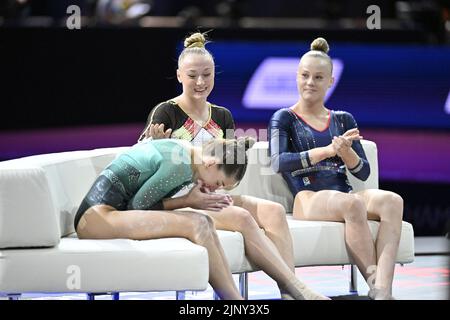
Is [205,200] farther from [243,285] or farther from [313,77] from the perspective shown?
[313,77]

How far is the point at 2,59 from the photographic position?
653 centimetres

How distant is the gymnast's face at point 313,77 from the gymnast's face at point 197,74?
49 centimetres

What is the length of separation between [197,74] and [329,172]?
815mm

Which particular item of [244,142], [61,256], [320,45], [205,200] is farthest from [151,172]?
[320,45]

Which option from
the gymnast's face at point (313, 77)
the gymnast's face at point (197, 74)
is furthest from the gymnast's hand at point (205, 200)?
the gymnast's face at point (313, 77)

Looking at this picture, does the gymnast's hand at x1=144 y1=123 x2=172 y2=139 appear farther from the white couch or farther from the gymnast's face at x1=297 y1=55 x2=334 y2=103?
the gymnast's face at x1=297 y1=55 x2=334 y2=103

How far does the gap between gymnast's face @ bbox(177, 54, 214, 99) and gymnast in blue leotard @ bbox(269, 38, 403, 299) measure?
1.38 ft

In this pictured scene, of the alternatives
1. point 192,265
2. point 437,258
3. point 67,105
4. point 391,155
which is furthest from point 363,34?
point 192,265

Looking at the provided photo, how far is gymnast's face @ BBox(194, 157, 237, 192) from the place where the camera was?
4.02 m

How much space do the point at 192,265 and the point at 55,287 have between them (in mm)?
551

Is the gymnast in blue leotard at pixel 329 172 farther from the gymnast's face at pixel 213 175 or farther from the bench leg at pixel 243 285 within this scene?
the gymnast's face at pixel 213 175

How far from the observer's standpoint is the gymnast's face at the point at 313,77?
16.1 feet

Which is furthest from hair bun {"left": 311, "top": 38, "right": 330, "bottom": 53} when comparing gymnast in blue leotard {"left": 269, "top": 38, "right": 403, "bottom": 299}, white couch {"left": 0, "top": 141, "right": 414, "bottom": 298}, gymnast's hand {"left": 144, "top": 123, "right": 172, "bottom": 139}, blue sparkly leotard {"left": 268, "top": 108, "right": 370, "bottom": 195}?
white couch {"left": 0, "top": 141, "right": 414, "bottom": 298}

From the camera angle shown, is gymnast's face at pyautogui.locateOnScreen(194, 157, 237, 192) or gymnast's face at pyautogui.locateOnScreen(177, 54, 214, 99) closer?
gymnast's face at pyautogui.locateOnScreen(194, 157, 237, 192)
